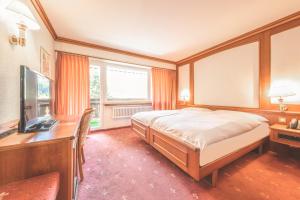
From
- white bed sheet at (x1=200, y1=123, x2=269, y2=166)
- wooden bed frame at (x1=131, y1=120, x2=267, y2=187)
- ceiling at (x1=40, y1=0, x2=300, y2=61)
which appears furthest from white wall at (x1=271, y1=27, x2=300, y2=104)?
wooden bed frame at (x1=131, y1=120, x2=267, y2=187)

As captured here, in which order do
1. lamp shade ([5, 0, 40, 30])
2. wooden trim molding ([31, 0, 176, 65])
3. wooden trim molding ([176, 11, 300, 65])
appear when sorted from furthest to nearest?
wooden trim molding ([176, 11, 300, 65])
wooden trim molding ([31, 0, 176, 65])
lamp shade ([5, 0, 40, 30])

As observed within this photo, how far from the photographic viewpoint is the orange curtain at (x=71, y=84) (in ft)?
10.5

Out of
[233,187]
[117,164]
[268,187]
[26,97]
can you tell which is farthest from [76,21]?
[268,187]

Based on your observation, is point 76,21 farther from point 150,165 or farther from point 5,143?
point 150,165

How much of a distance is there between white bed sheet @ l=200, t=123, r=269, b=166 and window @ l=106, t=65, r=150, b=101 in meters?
3.39

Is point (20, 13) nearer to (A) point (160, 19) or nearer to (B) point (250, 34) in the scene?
(A) point (160, 19)

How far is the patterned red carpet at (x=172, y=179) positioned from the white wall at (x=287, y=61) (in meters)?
1.36

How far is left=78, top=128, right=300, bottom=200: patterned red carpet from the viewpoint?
1.45 meters

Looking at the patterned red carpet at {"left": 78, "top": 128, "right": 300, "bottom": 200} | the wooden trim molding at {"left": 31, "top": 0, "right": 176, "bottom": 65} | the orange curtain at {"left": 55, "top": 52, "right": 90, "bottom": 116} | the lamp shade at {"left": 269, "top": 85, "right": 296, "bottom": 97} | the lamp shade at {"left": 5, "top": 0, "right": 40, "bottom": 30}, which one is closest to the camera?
the lamp shade at {"left": 5, "top": 0, "right": 40, "bottom": 30}

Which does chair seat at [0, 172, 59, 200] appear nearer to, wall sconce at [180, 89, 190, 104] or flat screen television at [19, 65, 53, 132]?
flat screen television at [19, 65, 53, 132]

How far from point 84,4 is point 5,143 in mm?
2159

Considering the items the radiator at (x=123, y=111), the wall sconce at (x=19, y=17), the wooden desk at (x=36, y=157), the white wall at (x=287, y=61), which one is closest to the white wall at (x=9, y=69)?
the wall sconce at (x=19, y=17)

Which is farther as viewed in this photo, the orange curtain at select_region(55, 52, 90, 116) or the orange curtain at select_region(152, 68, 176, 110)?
the orange curtain at select_region(152, 68, 176, 110)

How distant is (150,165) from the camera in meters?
2.08
